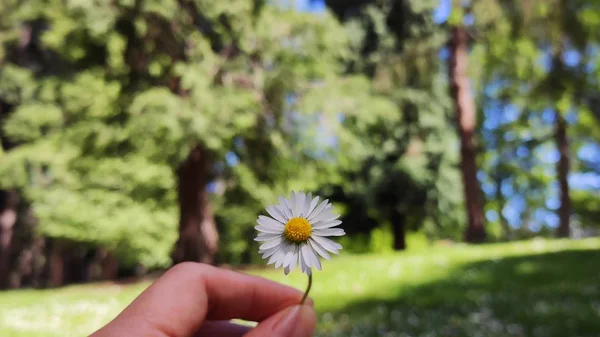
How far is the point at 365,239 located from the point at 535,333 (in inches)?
652

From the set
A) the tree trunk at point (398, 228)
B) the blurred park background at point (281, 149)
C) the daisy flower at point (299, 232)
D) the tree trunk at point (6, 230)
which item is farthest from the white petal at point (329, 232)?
the tree trunk at point (398, 228)

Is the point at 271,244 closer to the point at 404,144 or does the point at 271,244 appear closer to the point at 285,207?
the point at 285,207

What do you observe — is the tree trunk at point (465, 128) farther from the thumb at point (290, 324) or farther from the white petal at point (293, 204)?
the white petal at point (293, 204)

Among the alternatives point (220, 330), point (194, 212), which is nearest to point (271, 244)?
point (220, 330)

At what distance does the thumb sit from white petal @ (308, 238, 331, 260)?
34 cm

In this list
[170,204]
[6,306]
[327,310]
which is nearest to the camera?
[327,310]

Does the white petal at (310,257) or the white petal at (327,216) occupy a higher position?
the white petal at (327,216)

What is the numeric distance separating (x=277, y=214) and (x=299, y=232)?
65 mm

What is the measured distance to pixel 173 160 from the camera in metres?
7.78

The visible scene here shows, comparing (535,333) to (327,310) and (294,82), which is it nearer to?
(327,310)

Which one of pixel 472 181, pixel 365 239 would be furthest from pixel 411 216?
pixel 472 181

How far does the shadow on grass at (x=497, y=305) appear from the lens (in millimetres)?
→ 4507

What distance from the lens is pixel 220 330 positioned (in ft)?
4.81

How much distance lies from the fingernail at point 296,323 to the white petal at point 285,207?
1.17ft
